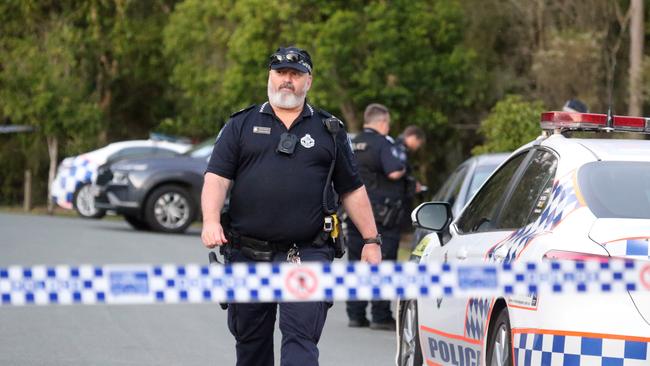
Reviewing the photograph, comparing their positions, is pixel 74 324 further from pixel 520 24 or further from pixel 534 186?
pixel 520 24

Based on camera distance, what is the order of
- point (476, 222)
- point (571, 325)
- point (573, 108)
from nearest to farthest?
point (571, 325), point (476, 222), point (573, 108)

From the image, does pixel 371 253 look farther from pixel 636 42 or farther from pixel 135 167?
pixel 636 42

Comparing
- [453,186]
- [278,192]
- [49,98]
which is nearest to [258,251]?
[278,192]

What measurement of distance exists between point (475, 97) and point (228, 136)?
28239mm

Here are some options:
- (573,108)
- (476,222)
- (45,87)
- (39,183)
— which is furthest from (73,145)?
(476,222)

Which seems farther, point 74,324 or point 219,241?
point 74,324

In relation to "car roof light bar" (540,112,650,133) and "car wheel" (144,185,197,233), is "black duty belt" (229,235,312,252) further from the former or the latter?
"car wheel" (144,185,197,233)

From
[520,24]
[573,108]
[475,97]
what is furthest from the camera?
[475,97]

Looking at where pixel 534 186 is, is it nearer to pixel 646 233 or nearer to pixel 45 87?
pixel 646 233

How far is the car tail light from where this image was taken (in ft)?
19.6

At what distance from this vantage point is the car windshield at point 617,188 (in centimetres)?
632

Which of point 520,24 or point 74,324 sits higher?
point 520,24

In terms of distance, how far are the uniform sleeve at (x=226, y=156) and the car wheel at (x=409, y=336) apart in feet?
6.61

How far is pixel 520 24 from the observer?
32719mm
